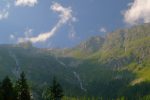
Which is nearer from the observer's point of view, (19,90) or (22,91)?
(19,90)

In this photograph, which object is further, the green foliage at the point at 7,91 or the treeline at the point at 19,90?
the treeline at the point at 19,90

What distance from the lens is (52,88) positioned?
3226 inches

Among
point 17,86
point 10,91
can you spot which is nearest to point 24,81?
point 17,86

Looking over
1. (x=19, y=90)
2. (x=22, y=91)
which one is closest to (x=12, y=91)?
(x=19, y=90)

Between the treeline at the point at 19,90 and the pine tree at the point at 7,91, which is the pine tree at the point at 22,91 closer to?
the treeline at the point at 19,90

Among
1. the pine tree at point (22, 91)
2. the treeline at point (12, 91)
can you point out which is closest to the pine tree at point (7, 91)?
the treeline at point (12, 91)

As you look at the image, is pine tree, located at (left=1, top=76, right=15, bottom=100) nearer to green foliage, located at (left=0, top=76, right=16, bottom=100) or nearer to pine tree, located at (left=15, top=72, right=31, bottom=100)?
green foliage, located at (left=0, top=76, right=16, bottom=100)

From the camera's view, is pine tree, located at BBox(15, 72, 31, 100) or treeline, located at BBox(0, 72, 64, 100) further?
pine tree, located at BBox(15, 72, 31, 100)

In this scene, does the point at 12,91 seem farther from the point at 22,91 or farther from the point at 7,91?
the point at 22,91

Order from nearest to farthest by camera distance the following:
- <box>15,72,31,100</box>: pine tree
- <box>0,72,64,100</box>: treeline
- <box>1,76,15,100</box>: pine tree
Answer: <box>1,76,15,100</box>: pine tree, <box>0,72,64,100</box>: treeline, <box>15,72,31,100</box>: pine tree

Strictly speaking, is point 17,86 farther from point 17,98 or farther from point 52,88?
point 52,88

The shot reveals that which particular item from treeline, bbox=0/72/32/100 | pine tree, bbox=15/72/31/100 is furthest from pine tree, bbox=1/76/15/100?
pine tree, bbox=15/72/31/100

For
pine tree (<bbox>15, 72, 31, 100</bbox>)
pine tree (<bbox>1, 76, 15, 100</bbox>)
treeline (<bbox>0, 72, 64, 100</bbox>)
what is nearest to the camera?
pine tree (<bbox>1, 76, 15, 100</bbox>)

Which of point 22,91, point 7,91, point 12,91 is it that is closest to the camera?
point 7,91
